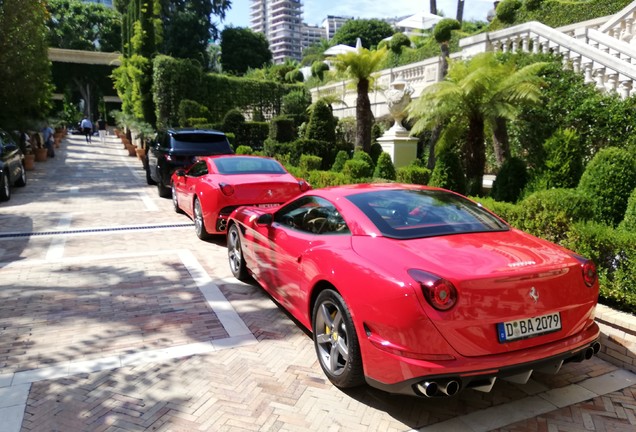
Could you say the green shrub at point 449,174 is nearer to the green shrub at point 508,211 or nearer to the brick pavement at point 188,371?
the green shrub at point 508,211

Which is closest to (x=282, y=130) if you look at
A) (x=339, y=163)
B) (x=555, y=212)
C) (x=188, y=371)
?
(x=339, y=163)

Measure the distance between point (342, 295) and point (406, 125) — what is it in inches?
526

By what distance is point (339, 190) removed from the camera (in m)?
4.00

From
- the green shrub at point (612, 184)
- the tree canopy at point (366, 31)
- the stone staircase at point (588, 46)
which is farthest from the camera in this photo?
the tree canopy at point (366, 31)

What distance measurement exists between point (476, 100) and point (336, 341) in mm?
6436

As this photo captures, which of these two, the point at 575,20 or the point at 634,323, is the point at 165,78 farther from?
the point at 634,323

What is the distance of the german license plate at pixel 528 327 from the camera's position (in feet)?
8.63

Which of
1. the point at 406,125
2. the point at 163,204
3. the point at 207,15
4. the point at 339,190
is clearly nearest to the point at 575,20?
the point at 406,125

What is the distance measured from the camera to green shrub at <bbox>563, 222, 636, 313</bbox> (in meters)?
3.95

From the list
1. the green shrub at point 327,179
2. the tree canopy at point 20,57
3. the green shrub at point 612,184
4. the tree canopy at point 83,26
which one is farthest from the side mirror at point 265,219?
the tree canopy at point 83,26

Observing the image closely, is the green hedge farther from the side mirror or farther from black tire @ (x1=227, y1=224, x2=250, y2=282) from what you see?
the side mirror

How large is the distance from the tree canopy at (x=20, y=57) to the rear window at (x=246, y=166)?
13620mm

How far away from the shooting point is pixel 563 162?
257 inches

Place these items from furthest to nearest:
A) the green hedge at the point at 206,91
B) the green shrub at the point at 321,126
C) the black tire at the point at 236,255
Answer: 1. the green hedge at the point at 206,91
2. the green shrub at the point at 321,126
3. the black tire at the point at 236,255
